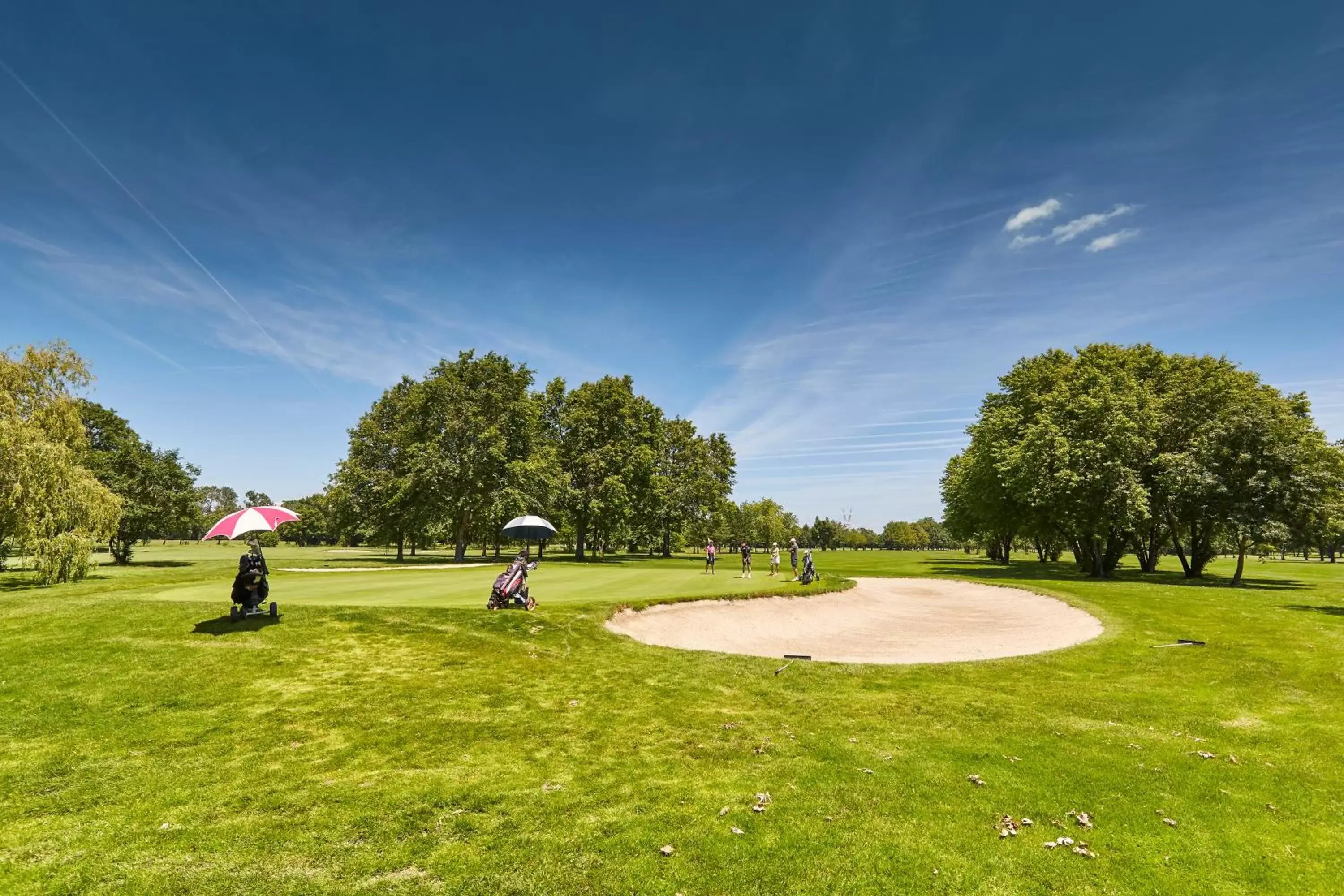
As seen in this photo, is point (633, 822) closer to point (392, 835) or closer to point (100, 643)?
point (392, 835)

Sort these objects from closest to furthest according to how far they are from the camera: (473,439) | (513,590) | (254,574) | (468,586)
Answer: (254,574), (513,590), (468,586), (473,439)

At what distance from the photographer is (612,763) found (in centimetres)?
835

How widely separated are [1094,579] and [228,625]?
50.6 metres

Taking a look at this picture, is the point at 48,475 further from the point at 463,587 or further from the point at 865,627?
the point at 865,627

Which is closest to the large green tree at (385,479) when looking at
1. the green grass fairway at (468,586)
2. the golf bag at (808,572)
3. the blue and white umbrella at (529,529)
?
the green grass fairway at (468,586)

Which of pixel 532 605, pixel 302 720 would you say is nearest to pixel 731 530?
pixel 532 605

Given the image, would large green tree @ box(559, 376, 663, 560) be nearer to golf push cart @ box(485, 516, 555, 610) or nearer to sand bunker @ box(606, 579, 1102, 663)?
sand bunker @ box(606, 579, 1102, 663)

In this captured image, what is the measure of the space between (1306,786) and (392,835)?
38.3 ft

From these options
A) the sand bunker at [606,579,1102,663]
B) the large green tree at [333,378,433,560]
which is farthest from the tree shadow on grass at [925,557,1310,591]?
the large green tree at [333,378,433,560]

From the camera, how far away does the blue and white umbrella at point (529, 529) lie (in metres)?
24.0

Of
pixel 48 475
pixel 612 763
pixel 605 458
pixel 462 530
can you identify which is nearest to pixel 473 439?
pixel 462 530

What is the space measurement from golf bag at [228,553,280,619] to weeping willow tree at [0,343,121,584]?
2165 centimetres

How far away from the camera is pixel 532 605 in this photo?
18891 millimetres

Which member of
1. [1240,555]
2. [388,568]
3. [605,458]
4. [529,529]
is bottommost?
[388,568]
